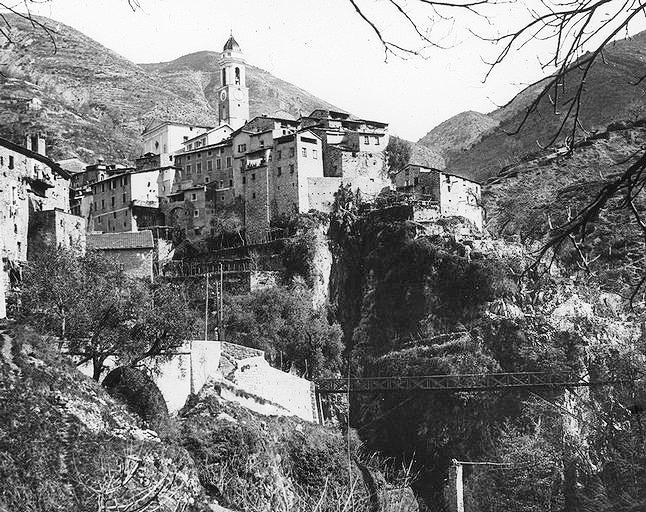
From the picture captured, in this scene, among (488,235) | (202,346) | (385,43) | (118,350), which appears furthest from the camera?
(488,235)

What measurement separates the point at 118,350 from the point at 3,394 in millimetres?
8359

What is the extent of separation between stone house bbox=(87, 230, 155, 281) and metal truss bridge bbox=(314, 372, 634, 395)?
44.2 ft

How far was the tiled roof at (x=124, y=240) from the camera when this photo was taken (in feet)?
173

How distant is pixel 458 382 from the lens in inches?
1887

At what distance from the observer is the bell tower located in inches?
3017

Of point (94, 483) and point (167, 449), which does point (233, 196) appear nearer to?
point (167, 449)

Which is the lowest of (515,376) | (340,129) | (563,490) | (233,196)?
(563,490)

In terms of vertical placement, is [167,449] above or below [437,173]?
below

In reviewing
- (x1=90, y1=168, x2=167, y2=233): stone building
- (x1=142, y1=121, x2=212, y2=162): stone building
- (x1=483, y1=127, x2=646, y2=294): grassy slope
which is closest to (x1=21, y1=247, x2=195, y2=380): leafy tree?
(x1=90, y1=168, x2=167, y2=233): stone building

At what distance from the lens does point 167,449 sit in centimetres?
2512

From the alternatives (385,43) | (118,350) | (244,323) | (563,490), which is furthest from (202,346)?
(385,43)

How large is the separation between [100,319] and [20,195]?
1652cm

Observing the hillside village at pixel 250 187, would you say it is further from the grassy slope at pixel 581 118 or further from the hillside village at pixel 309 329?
the grassy slope at pixel 581 118

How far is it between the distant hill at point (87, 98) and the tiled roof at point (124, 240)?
2792cm
